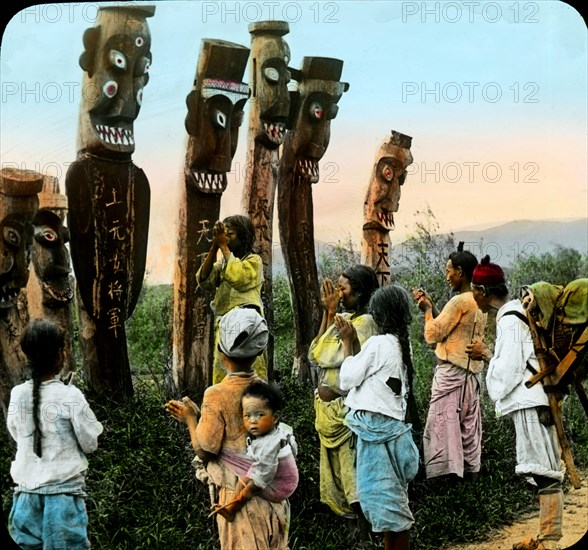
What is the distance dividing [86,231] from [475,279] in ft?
6.31

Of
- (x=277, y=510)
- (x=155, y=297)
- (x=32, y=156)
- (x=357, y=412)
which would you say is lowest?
(x=277, y=510)

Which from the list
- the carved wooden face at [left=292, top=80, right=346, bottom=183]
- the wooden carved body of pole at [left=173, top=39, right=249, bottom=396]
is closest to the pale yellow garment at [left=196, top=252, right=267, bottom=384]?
the wooden carved body of pole at [left=173, top=39, right=249, bottom=396]

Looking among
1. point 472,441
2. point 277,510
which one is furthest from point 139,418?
point 472,441

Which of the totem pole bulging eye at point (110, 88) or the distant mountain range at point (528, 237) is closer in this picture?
the totem pole bulging eye at point (110, 88)

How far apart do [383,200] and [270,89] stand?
0.82 metres

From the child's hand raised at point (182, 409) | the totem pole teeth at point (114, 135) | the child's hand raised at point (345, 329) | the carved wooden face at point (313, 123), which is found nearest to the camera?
the child's hand raised at point (182, 409)

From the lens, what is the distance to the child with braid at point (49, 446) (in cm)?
664

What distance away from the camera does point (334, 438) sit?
7.14 m

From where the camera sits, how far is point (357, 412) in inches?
271

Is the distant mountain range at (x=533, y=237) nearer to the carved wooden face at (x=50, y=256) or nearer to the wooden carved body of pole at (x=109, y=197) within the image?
the wooden carved body of pole at (x=109, y=197)

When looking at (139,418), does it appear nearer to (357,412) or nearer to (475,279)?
(357,412)

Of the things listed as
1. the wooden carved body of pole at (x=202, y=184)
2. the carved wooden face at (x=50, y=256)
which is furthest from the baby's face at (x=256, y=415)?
the carved wooden face at (x=50, y=256)

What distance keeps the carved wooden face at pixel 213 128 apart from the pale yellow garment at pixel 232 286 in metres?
0.42

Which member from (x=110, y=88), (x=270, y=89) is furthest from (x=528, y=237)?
(x=110, y=88)
